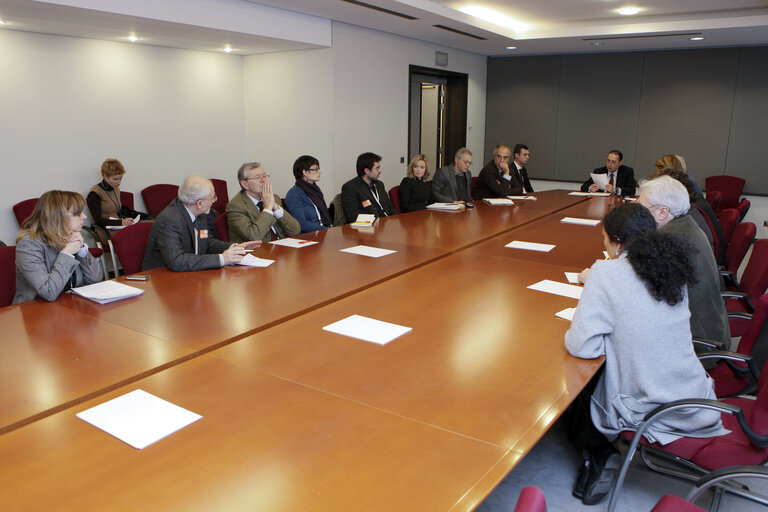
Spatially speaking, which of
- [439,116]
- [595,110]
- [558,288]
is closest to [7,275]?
[558,288]

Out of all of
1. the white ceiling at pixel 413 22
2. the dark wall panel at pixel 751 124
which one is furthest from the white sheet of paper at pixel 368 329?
the dark wall panel at pixel 751 124

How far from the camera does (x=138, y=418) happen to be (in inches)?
62.1

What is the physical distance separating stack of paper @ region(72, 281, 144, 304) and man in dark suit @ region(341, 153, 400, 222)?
8.52 ft

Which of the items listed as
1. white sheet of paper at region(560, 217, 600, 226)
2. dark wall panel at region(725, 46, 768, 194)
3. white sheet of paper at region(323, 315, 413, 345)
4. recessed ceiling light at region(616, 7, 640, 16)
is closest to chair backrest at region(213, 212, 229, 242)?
white sheet of paper at region(323, 315, 413, 345)

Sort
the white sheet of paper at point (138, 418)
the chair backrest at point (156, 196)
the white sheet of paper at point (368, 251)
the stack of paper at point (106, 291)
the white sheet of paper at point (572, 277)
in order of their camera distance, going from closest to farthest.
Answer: the white sheet of paper at point (138, 418) < the stack of paper at point (106, 291) < the white sheet of paper at point (572, 277) < the white sheet of paper at point (368, 251) < the chair backrest at point (156, 196)

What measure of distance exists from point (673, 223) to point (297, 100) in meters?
4.87

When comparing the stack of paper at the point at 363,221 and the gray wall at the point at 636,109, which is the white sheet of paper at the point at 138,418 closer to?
the stack of paper at the point at 363,221

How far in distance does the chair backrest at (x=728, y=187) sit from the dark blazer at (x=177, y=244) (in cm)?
732

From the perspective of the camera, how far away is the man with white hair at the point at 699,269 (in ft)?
8.56

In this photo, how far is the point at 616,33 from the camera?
7168 mm

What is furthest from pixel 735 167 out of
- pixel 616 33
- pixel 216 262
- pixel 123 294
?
pixel 123 294

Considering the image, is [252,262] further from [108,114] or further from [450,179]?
[108,114]

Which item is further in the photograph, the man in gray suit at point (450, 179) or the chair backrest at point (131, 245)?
the man in gray suit at point (450, 179)

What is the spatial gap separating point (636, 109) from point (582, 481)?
7584 mm
